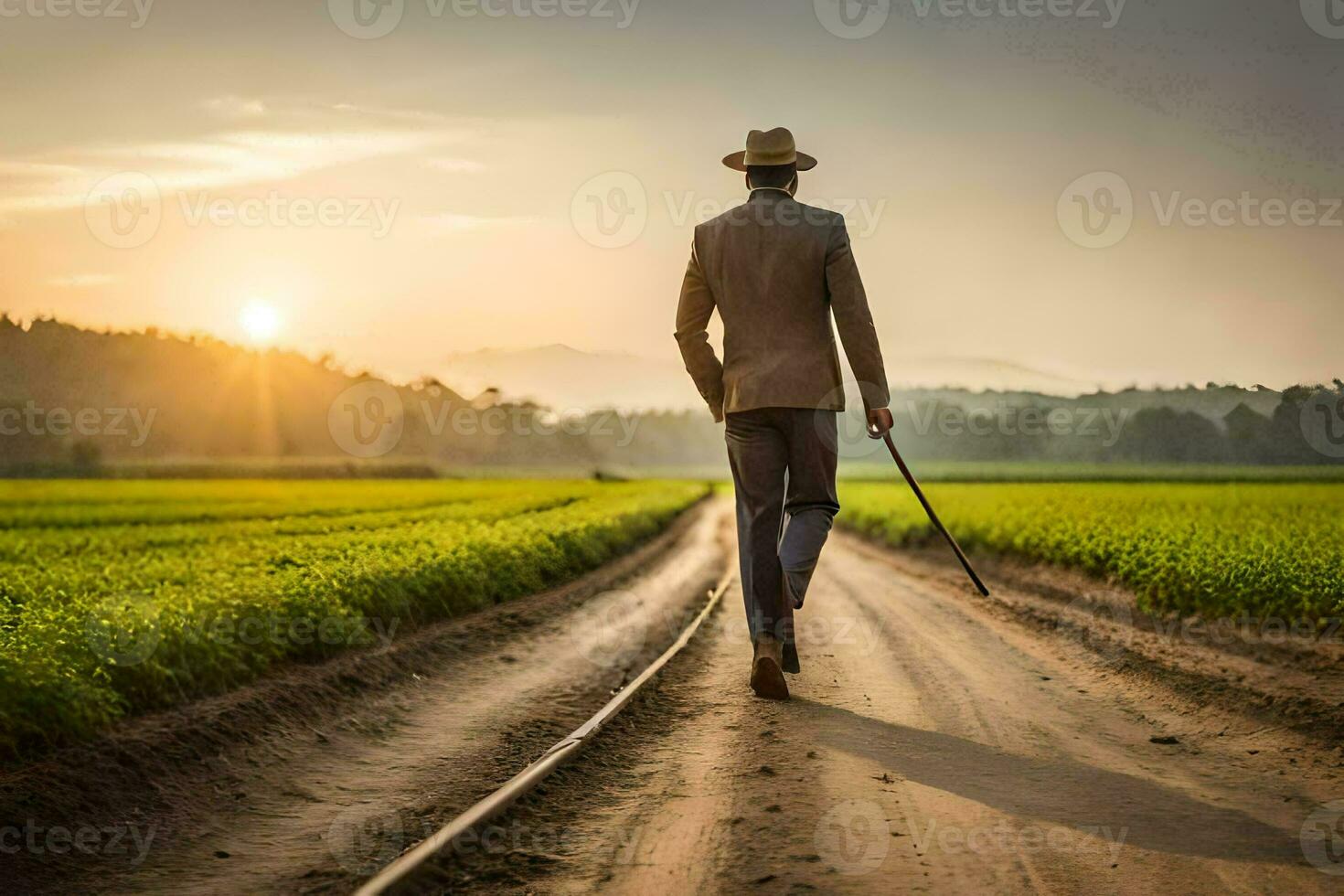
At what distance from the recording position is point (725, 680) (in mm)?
6863

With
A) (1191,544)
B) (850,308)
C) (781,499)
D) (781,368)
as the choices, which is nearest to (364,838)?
(781,499)

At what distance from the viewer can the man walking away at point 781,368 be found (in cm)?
609

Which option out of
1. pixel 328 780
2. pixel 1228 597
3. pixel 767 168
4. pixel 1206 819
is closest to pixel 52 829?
pixel 328 780

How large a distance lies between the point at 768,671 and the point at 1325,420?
11.0 metres

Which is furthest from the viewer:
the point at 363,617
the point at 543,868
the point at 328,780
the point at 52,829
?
the point at 363,617

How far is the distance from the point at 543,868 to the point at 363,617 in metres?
6.31

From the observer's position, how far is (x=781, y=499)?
632 centimetres

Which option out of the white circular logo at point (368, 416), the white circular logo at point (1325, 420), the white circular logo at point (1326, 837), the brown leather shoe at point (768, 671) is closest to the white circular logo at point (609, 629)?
the brown leather shoe at point (768, 671)

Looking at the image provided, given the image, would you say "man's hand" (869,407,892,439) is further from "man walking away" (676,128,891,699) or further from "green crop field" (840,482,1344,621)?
"green crop field" (840,482,1344,621)

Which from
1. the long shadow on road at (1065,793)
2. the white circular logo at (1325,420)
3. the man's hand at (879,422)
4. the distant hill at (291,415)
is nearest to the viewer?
the long shadow on road at (1065,793)

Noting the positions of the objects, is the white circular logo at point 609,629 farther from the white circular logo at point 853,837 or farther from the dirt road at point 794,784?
the white circular logo at point 853,837

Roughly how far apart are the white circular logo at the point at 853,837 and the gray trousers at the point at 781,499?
2.21m

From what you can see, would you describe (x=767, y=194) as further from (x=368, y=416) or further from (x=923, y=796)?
(x=368, y=416)

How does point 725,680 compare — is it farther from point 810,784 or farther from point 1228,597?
point 1228,597
